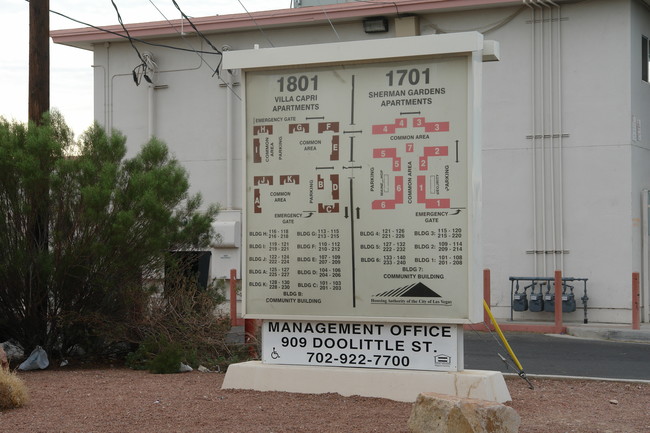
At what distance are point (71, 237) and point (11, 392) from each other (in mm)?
3883

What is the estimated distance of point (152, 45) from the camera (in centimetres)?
2283

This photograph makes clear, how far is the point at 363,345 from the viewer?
8930 millimetres

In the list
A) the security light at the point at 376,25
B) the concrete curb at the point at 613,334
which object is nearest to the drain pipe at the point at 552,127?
the concrete curb at the point at 613,334

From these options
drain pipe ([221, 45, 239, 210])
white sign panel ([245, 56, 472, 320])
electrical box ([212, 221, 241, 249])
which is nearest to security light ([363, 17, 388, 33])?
drain pipe ([221, 45, 239, 210])

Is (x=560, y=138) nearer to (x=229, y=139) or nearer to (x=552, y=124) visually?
(x=552, y=124)

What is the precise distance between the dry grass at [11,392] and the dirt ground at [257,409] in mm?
82

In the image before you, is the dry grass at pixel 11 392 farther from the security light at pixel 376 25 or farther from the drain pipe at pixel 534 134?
the security light at pixel 376 25

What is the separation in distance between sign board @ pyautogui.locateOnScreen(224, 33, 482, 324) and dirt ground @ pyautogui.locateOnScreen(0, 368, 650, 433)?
87 cm

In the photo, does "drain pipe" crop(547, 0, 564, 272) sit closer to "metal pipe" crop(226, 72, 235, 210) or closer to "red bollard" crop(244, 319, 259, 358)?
"metal pipe" crop(226, 72, 235, 210)

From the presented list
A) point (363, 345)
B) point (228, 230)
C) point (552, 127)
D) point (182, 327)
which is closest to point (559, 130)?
point (552, 127)

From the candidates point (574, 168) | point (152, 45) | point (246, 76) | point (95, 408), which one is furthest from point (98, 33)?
point (95, 408)

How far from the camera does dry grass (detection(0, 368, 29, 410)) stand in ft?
Answer: 26.9

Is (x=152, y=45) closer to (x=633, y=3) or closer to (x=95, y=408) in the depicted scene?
(x=633, y=3)

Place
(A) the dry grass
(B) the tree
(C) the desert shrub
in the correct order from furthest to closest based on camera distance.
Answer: (B) the tree → (C) the desert shrub → (A) the dry grass
